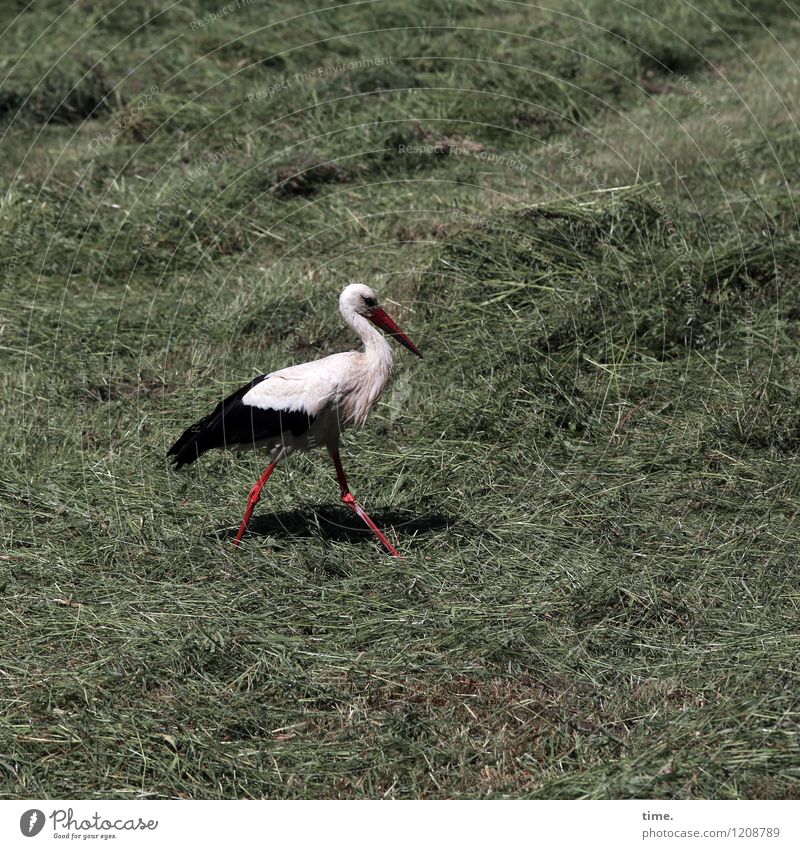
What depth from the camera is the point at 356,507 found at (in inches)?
254

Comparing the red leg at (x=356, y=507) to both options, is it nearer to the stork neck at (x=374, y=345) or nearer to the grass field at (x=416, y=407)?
the grass field at (x=416, y=407)

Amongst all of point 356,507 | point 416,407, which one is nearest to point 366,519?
point 356,507

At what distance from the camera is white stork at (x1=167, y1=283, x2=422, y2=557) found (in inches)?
251

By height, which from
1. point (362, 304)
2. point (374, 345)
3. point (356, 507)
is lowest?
point (356, 507)

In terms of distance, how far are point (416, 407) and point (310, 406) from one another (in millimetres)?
1619

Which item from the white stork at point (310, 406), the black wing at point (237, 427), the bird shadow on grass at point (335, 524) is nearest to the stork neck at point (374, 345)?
the white stork at point (310, 406)

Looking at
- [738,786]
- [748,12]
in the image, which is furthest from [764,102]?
[738,786]

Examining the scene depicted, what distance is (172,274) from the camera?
9984 millimetres

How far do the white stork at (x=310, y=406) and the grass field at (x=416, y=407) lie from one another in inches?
17.7

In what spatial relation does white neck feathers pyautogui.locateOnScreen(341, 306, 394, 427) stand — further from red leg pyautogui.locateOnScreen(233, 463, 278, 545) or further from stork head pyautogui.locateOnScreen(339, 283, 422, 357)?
red leg pyautogui.locateOnScreen(233, 463, 278, 545)

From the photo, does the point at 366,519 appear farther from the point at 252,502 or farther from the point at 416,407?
the point at 416,407

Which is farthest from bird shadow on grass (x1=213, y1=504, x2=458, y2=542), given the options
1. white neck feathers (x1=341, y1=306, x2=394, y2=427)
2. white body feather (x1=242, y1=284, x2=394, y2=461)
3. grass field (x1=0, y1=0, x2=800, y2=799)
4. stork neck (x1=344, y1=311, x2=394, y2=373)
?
stork neck (x1=344, y1=311, x2=394, y2=373)

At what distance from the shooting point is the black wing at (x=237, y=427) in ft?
20.9

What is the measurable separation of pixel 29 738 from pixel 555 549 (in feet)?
9.28
